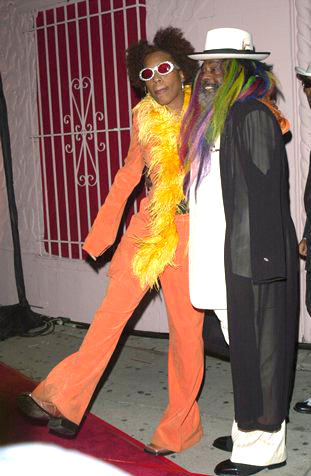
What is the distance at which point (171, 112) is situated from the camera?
3.55 meters

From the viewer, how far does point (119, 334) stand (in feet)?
11.7

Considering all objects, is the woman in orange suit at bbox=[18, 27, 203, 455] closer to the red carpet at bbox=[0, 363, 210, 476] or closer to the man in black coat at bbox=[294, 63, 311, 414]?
A: the red carpet at bbox=[0, 363, 210, 476]

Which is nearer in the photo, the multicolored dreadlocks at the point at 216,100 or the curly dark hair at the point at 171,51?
the multicolored dreadlocks at the point at 216,100

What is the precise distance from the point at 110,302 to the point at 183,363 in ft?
1.55

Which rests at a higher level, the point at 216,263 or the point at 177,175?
the point at 177,175

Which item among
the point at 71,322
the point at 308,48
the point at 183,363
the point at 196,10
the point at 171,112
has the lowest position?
the point at 71,322

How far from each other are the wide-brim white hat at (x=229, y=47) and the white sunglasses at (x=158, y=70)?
0.55 feet

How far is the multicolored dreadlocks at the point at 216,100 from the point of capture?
3.09 meters

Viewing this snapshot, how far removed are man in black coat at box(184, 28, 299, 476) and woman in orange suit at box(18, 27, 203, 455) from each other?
235mm

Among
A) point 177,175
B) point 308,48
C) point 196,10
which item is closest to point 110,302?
point 177,175

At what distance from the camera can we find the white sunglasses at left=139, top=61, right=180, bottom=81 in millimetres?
3467

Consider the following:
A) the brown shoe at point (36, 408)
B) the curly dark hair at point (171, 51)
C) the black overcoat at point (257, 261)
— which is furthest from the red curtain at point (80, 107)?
the black overcoat at point (257, 261)

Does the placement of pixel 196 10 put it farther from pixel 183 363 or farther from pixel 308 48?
pixel 183 363

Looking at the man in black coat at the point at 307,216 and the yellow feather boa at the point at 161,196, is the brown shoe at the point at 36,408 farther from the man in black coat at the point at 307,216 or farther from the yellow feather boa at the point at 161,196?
the man in black coat at the point at 307,216
